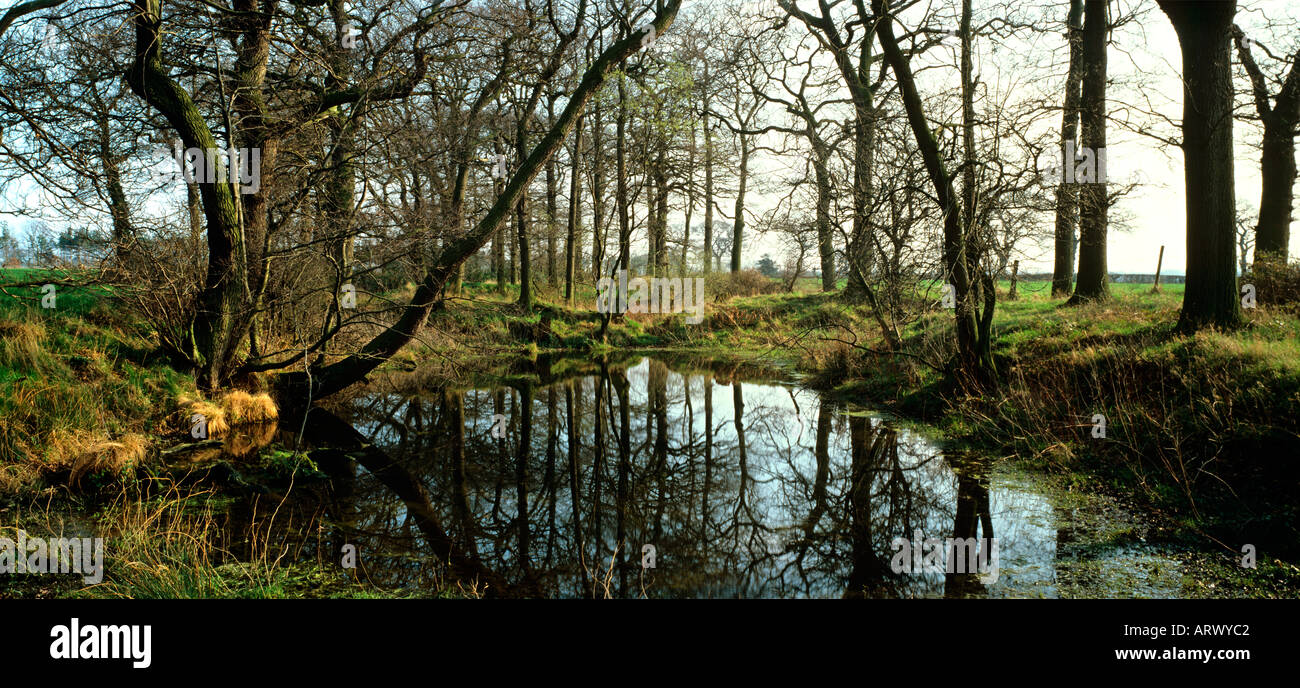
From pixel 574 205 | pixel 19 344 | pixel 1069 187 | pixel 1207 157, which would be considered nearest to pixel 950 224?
pixel 1069 187

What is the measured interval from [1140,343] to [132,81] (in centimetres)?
1270

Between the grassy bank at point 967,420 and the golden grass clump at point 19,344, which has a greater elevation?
the golden grass clump at point 19,344

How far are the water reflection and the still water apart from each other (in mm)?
23

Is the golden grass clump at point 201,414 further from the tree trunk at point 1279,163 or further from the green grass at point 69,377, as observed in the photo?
the tree trunk at point 1279,163

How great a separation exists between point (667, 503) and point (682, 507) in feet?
0.63

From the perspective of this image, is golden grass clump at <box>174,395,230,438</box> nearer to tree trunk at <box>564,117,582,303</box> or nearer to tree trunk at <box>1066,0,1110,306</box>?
tree trunk at <box>1066,0,1110,306</box>

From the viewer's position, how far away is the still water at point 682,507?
474 cm

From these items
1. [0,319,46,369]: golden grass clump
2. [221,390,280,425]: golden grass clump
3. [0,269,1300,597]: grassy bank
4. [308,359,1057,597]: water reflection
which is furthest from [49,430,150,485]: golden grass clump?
[221,390,280,425]: golden grass clump

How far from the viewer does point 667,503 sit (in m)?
6.73

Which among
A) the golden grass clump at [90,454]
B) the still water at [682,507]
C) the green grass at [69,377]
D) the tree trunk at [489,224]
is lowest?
the still water at [682,507]

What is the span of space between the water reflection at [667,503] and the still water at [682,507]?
2cm

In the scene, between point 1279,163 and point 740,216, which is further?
point 740,216

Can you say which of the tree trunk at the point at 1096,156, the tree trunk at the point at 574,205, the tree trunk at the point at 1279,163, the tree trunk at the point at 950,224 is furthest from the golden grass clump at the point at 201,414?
the tree trunk at the point at 1279,163

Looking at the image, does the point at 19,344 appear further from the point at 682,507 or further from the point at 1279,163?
the point at 1279,163
